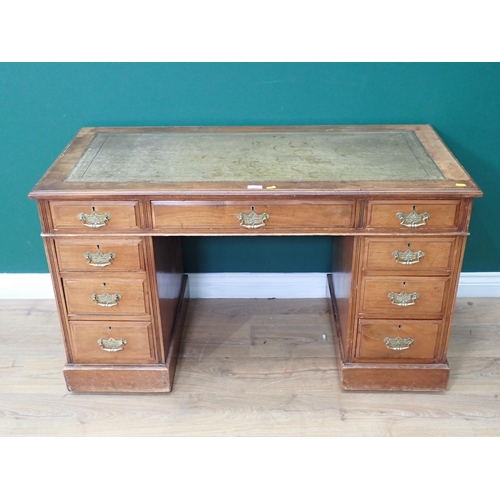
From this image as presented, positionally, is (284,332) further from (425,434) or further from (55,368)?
(55,368)

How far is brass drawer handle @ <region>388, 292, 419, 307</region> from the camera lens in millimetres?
1986

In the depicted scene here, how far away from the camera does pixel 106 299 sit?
2.01 metres

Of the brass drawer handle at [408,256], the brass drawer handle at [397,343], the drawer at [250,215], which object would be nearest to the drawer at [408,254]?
the brass drawer handle at [408,256]

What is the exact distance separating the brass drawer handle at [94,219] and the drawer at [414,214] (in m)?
0.83

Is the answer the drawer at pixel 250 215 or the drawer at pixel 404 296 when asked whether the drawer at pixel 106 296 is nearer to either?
the drawer at pixel 250 215

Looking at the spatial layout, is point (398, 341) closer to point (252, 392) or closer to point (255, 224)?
point (252, 392)

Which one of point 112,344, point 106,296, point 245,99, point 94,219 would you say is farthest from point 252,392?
point 245,99

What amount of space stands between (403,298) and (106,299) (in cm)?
101

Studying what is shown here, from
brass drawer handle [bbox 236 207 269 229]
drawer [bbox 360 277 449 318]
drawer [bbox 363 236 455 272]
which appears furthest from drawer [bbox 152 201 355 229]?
drawer [bbox 360 277 449 318]

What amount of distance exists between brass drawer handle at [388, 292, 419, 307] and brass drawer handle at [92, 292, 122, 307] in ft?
3.05

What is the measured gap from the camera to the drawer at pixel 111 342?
81.3 inches

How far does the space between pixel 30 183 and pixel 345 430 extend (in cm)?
159

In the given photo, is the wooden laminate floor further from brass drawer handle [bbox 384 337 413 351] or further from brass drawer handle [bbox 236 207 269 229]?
brass drawer handle [bbox 236 207 269 229]

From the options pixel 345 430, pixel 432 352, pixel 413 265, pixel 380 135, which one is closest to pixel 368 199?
pixel 413 265
